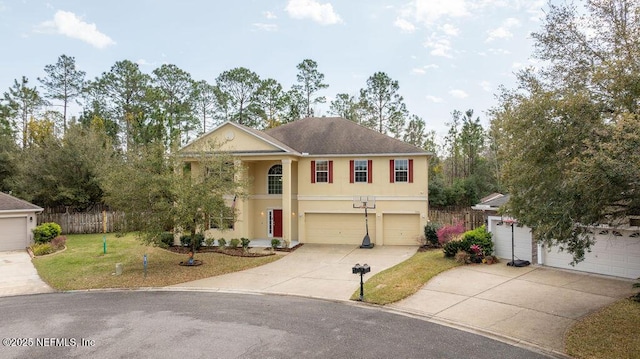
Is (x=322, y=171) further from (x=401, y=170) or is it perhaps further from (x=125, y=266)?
(x=125, y=266)

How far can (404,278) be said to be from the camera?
45.3 ft

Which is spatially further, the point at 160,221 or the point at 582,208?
the point at 160,221

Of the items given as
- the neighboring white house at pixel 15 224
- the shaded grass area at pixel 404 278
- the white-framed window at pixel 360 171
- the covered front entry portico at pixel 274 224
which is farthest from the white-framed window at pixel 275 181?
the neighboring white house at pixel 15 224

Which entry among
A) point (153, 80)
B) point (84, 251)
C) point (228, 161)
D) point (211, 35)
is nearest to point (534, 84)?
point (228, 161)

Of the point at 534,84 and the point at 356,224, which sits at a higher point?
the point at 534,84

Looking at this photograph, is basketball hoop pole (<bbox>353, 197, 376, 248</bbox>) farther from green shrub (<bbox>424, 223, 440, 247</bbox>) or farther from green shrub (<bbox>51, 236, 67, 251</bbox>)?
green shrub (<bbox>51, 236, 67, 251</bbox>)

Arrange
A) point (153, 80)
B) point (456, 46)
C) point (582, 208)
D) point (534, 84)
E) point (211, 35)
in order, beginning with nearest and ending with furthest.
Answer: point (582, 208) → point (534, 84) → point (456, 46) → point (211, 35) → point (153, 80)

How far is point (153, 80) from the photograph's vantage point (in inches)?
1511

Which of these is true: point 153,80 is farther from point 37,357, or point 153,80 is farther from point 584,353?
point 584,353

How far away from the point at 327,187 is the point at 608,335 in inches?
631

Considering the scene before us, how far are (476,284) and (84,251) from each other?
1965 centimetres

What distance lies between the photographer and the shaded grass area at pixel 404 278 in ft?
38.8

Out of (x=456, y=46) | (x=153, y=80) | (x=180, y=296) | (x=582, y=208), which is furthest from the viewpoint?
(x=153, y=80)

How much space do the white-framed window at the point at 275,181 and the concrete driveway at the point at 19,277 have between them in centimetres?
1240
